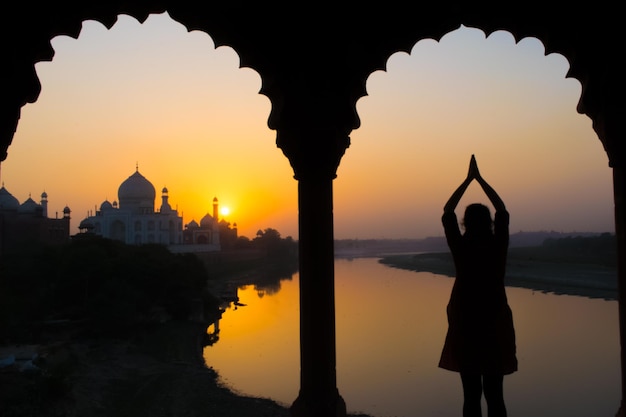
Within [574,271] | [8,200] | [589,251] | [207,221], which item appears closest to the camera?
[8,200]

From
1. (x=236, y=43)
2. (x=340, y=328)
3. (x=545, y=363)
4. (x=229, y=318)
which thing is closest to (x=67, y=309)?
(x=229, y=318)

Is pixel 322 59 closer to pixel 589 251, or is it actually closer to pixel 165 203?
pixel 165 203

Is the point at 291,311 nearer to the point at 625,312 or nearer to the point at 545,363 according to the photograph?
the point at 545,363

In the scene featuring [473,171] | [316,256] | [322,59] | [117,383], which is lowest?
[117,383]

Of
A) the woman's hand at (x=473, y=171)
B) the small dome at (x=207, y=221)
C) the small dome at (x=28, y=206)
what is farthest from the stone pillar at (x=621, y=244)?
the small dome at (x=207, y=221)

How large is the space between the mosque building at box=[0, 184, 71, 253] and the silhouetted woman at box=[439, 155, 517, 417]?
868 inches

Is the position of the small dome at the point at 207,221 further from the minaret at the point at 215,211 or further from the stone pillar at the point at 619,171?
the stone pillar at the point at 619,171

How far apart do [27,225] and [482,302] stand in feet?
86.6

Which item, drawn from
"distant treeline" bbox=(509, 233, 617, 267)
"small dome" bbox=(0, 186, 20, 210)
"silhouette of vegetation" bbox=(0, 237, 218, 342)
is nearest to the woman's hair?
"silhouette of vegetation" bbox=(0, 237, 218, 342)

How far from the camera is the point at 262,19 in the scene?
2.49m

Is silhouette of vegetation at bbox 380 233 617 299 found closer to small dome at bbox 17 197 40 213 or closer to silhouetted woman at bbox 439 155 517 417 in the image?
silhouetted woman at bbox 439 155 517 417

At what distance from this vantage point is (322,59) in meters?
2.43

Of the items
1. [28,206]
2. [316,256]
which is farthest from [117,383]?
[28,206]

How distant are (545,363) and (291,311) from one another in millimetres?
12002
